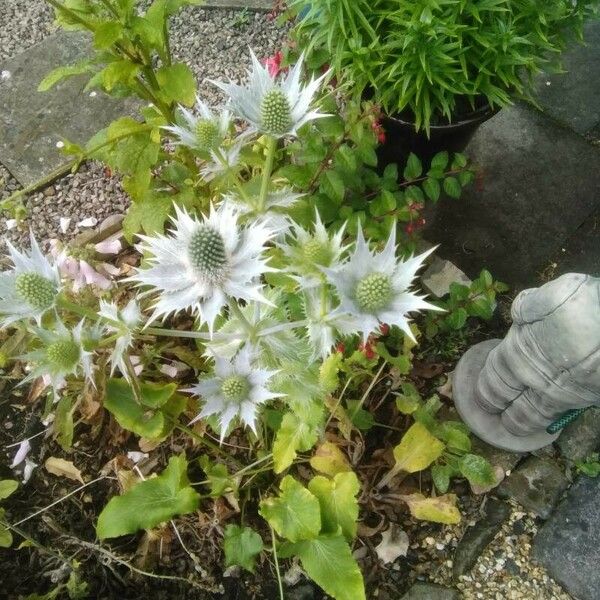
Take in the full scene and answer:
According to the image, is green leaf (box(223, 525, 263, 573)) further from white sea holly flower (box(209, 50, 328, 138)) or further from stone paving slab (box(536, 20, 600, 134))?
stone paving slab (box(536, 20, 600, 134))

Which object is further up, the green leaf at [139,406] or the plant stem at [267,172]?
the plant stem at [267,172]

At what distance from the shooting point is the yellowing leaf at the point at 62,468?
1.74m

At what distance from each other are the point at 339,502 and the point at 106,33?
1220mm

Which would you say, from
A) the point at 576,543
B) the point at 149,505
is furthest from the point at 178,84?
the point at 576,543

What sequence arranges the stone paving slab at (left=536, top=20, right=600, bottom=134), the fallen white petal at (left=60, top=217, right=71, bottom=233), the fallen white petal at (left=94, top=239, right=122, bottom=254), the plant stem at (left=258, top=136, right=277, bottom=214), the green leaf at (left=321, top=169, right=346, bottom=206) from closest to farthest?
the plant stem at (left=258, top=136, right=277, bottom=214), the green leaf at (left=321, top=169, right=346, bottom=206), the fallen white petal at (left=94, top=239, right=122, bottom=254), the fallen white petal at (left=60, top=217, right=71, bottom=233), the stone paving slab at (left=536, top=20, right=600, bottom=134)

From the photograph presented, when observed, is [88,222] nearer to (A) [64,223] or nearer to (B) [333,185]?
(A) [64,223]

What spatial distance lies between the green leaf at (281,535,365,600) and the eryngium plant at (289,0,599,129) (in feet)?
3.75

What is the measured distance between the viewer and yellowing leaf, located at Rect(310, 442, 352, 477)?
1.62 m

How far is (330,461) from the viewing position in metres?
1.62

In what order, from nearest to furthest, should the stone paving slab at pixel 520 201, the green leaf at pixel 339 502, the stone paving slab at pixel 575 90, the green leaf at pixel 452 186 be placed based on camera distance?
the green leaf at pixel 339 502
the green leaf at pixel 452 186
the stone paving slab at pixel 520 201
the stone paving slab at pixel 575 90

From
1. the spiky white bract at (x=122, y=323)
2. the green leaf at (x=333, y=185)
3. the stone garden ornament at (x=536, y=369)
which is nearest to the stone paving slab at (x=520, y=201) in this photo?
the stone garden ornament at (x=536, y=369)

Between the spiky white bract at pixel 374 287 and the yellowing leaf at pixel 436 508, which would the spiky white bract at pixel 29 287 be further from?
the yellowing leaf at pixel 436 508

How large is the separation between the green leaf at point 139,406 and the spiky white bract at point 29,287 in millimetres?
453

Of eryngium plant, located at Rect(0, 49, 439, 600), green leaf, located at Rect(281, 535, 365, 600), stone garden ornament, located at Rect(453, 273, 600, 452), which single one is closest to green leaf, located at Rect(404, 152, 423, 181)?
eryngium plant, located at Rect(0, 49, 439, 600)
